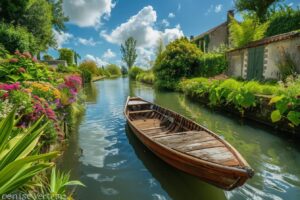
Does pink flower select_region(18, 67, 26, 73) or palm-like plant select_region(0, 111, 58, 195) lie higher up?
pink flower select_region(18, 67, 26, 73)

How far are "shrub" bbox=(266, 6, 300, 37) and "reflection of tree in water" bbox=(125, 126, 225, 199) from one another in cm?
1591

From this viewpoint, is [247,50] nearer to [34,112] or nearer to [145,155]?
[145,155]

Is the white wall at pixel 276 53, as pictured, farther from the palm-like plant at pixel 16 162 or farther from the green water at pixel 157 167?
the palm-like plant at pixel 16 162

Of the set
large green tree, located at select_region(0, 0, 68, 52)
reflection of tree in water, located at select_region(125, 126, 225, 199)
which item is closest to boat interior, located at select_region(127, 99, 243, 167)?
reflection of tree in water, located at select_region(125, 126, 225, 199)

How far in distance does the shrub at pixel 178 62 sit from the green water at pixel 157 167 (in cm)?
1216

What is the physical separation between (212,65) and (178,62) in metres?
3.40

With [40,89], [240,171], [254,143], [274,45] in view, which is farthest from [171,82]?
[240,171]

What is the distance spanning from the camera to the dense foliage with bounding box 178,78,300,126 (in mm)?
5909

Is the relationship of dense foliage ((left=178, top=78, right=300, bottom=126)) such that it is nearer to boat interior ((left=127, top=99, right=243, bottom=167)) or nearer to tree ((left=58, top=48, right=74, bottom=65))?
boat interior ((left=127, top=99, right=243, bottom=167))

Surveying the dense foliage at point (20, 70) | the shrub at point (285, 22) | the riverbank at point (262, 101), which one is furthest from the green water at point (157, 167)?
the shrub at point (285, 22)

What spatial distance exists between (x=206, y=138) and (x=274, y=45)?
9663 mm

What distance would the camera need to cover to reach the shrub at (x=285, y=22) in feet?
47.6

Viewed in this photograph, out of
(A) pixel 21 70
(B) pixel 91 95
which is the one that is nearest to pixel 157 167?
(A) pixel 21 70

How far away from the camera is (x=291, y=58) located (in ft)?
33.0
